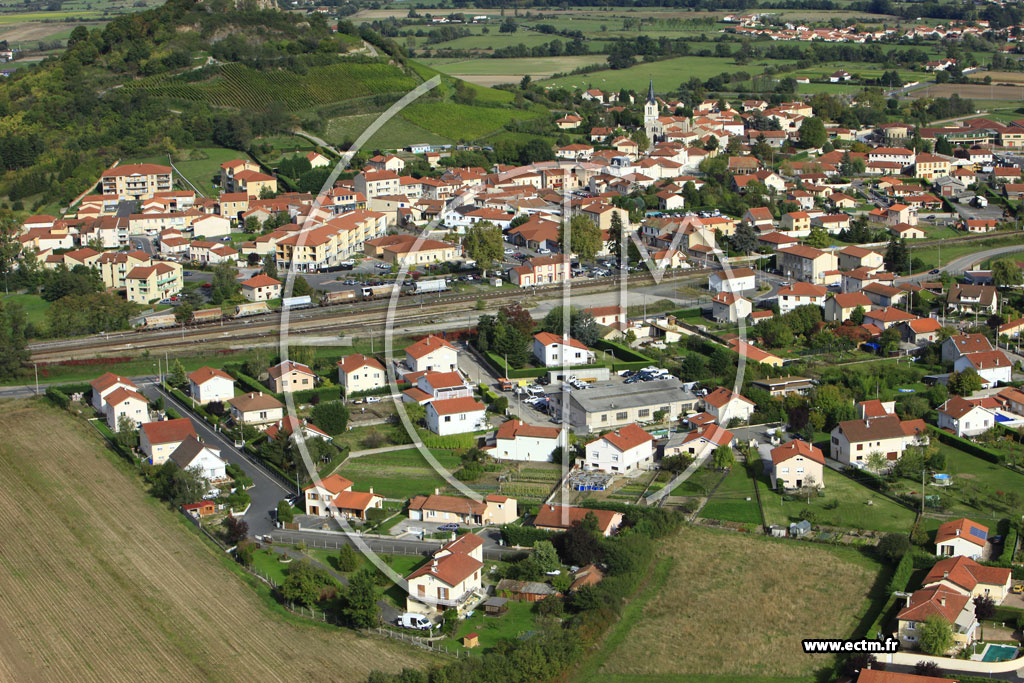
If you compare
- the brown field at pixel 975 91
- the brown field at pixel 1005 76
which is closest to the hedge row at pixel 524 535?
the brown field at pixel 975 91

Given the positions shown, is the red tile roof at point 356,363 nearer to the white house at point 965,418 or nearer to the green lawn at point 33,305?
the green lawn at point 33,305

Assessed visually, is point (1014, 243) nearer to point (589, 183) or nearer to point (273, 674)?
point (589, 183)

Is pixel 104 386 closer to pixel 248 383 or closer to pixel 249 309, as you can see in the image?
pixel 248 383

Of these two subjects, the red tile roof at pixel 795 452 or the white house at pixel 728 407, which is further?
the white house at pixel 728 407

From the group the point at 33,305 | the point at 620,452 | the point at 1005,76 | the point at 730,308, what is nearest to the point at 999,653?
the point at 620,452

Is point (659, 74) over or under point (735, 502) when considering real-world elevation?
over

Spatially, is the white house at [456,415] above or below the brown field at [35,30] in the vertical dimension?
below

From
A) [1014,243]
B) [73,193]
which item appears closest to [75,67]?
[73,193]
